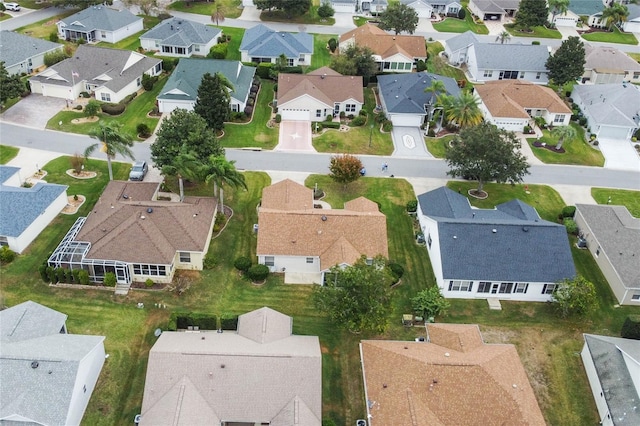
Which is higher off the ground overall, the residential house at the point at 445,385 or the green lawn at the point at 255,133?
the residential house at the point at 445,385

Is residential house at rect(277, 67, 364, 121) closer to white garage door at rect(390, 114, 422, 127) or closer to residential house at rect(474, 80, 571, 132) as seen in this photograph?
white garage door at rect(390, 114, 422, 127)

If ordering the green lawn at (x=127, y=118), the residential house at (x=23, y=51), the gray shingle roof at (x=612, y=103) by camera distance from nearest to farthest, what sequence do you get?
the green lawn at (x=127, y=118)
the gray shingle roof at (x=612, y=103)
the residential house at (x=23, y=51)

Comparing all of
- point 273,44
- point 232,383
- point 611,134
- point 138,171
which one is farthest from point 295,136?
point 611,134

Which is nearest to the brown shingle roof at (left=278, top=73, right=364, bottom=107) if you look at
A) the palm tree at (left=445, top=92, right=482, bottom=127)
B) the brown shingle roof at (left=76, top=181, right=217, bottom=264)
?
the palm tree at (left=445, top=92, right=482, bottom=127)

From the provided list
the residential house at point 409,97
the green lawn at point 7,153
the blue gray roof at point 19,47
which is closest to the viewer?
the green lawn at point 7,153

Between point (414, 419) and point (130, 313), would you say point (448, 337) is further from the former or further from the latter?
point (130, 313)

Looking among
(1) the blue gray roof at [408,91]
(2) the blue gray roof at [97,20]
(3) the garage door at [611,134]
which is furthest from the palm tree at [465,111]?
(2) the blue gray roof at [97,20]

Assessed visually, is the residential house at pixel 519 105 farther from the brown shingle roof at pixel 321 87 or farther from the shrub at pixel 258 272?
the shrub at pixel 258 272

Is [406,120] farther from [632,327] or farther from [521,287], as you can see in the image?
[632,327]
